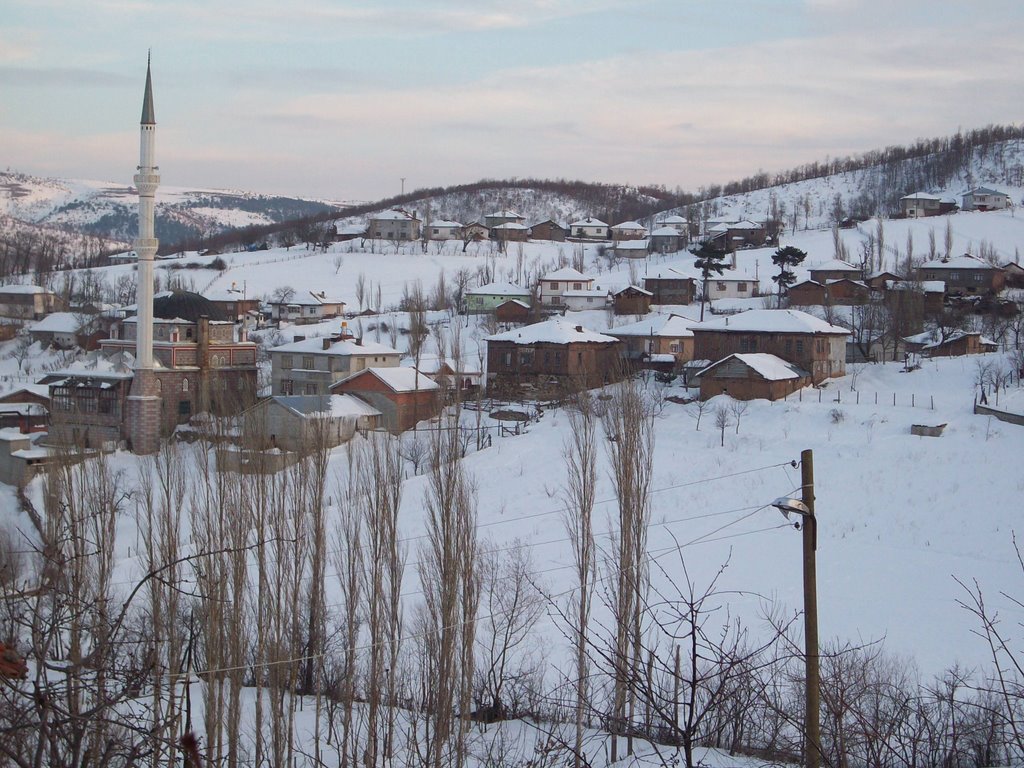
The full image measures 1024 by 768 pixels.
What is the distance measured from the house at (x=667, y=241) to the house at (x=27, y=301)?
34832 millimetres

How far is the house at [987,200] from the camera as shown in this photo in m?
63.8

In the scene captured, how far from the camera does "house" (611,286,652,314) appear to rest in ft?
146

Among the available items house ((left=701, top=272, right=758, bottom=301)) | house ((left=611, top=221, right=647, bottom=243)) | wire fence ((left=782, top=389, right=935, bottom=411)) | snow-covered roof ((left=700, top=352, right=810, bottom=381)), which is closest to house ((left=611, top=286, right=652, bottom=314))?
house ((left=701, top=272, right=758, bottom=301))

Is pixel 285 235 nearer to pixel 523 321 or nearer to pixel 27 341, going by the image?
pixel 27 341

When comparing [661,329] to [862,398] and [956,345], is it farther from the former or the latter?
[956,345]

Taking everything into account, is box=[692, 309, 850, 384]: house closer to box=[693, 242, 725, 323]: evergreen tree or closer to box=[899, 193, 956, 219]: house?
box=[693, 242, 725, 323]: evergreen tree

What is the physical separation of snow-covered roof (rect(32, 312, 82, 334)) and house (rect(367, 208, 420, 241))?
26.7 metres

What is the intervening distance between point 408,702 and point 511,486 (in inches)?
386

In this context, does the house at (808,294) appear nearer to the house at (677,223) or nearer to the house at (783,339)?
the house at (783,339)

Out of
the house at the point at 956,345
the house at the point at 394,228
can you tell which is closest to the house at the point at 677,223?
the house at the point at 394,228

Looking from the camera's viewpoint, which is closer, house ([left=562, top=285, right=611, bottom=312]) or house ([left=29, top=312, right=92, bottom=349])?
house ([left=29, top=312, right=92, bottom=349])

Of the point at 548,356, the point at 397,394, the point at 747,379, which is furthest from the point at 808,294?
the point at 397,394

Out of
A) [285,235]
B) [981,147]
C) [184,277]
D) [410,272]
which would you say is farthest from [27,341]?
[981,147]

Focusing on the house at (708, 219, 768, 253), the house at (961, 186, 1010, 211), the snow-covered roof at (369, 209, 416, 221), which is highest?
the house at (961, 186, 1010, 211)
